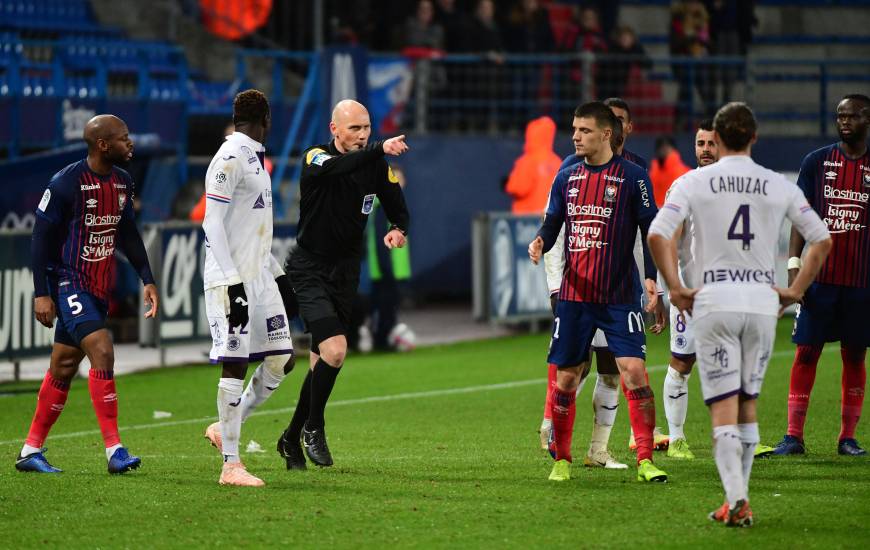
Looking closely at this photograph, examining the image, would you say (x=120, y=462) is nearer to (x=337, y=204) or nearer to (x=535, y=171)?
(x=337, y=204)

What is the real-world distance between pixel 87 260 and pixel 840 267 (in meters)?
4.79

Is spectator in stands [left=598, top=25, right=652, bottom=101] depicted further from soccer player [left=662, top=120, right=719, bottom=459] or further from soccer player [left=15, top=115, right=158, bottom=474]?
soccer player [left=15, top=115, right=158, bottom=474]

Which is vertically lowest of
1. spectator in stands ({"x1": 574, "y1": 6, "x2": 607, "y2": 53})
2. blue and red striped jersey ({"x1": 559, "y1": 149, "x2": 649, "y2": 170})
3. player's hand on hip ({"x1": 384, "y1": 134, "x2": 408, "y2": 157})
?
Answer: blue and red striped jersey ({"x1": 559, "y1": 149, "x2": 649, "y2": 170})

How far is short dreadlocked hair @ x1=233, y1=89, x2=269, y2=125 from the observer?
327 inches

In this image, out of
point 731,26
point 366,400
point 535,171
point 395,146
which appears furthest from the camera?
point 731,26

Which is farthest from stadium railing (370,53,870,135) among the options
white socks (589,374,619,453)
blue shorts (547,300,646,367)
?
blue shorts (547,300,646,367)

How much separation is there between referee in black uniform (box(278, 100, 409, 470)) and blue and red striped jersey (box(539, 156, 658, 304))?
3.80 feet

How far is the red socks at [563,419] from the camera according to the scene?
8352mm

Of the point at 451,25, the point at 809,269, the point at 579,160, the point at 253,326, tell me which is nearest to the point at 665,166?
the point at 451,25

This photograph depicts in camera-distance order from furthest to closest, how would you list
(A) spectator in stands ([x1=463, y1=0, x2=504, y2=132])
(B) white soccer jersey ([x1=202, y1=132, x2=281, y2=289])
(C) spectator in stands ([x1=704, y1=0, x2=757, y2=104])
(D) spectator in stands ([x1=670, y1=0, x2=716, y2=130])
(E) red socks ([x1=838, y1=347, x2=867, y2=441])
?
(C) spectator in stands ([x1=704, y1=0, x2=757, y2=104]) → (D) spectator in stands ([x1=670, y1=0, x2=716, y2=130]) → (A) spectator in stands ([x1=463, y1=0, x2=504, y2=132]) → (E) red socks ([x1=838, y1=347, x2=867, y2=441]) → (B) white soccer jersey ([x1=202, y1=132, x2=281, y2=289])

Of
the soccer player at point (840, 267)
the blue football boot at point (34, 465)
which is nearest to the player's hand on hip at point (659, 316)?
the soccer player at point (840, 267)

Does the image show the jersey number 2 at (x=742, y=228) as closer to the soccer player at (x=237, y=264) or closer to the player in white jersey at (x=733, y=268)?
the player in white jersey at (x=733, y=268)

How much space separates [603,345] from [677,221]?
2.14 m

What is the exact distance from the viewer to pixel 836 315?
9.49 metres
